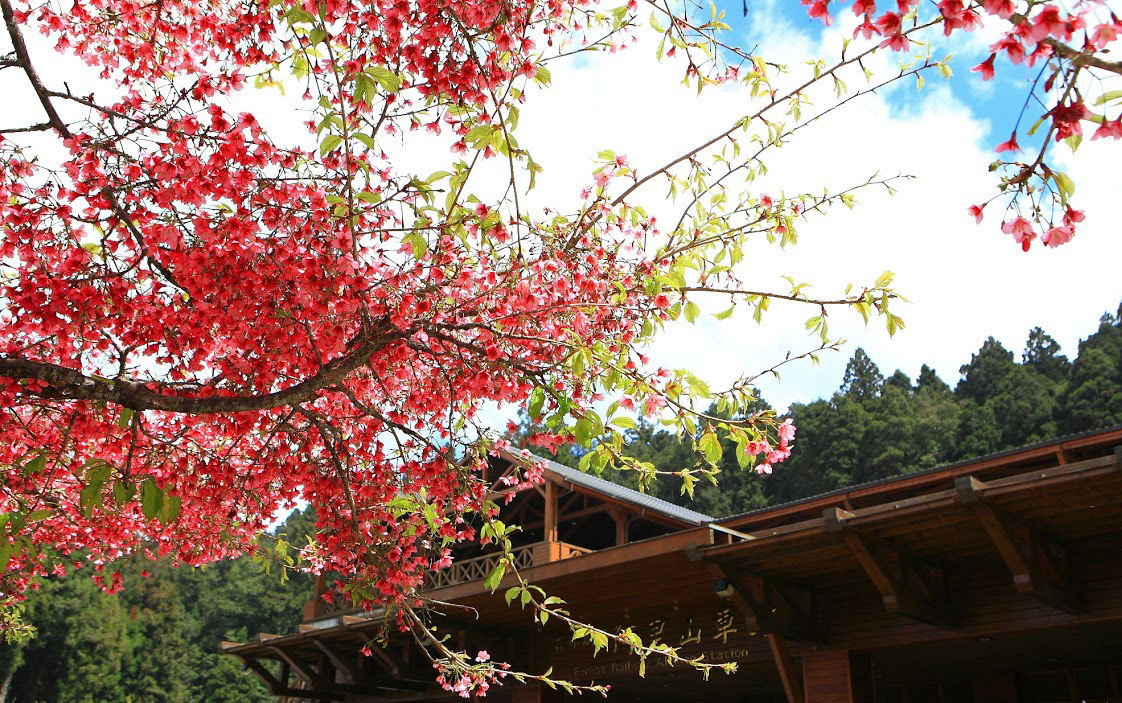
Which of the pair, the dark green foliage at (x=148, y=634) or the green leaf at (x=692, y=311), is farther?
the dark green foliage at (x=148, y=634)

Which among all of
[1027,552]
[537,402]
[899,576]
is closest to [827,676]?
[899,576]

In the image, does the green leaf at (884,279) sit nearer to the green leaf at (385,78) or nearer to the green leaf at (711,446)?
the green leaf at (711,446)

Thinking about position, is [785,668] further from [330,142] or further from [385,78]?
[385,78]

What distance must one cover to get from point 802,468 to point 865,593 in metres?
33.1

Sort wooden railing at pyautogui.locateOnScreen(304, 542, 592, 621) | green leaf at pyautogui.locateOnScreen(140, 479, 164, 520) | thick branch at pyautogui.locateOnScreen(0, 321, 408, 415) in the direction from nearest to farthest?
green leaf at pyautogui.locateOnScreen(140, 479, 164, 520) → thick branch at pyautogui.locateOnScreen(0, 321, 408, 415) → wooden railing at pyautogui.locateOnScreen(304, 542, 592, 621)

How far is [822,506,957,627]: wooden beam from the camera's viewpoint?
310 inches

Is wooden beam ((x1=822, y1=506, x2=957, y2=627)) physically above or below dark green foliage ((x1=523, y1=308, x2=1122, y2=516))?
below

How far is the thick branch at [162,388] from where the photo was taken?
4.01m

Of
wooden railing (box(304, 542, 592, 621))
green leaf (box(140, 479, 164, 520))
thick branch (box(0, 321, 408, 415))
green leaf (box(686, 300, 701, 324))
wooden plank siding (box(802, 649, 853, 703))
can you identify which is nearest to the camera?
green leaf (box(140, 479, 164, 520))

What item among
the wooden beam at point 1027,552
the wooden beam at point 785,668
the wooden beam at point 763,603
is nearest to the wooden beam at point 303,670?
the wooden beam at point 763,603

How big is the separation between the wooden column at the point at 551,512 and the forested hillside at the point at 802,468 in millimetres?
25358

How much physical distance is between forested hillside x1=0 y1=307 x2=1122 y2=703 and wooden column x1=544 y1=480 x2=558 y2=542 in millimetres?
25358

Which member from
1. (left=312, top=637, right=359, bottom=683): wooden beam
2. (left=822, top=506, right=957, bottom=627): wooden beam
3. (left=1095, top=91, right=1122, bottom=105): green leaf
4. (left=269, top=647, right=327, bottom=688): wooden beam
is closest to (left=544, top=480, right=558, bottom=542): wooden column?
(left=312, top=637, right=359, bottom=683): wooden beam

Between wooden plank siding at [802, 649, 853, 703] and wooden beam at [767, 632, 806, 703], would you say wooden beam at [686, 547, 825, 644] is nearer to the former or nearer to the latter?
wooden beam at [767, 632, 806, 703]
